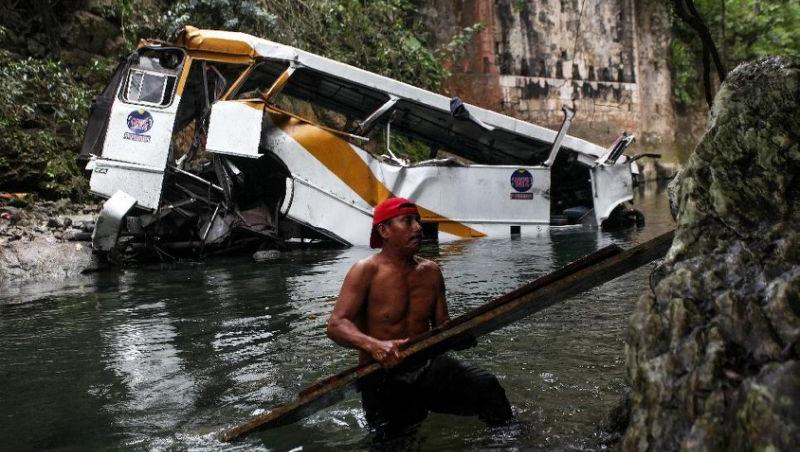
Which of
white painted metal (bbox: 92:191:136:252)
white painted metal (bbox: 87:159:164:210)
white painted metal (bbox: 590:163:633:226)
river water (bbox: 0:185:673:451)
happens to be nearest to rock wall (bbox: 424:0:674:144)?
white painted metal (bbox: 590:163:633:226)

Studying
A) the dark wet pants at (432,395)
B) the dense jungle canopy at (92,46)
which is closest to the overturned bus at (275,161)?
the dense jungle canopy at (92,46)

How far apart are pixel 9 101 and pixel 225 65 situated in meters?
3.94

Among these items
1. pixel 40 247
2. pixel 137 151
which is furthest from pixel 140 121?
pixel 40 247

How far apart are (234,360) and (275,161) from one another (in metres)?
5.77

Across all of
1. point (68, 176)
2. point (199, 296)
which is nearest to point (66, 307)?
point (199, 296)

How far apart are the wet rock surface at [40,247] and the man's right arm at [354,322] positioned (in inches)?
264

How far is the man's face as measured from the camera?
3.58m

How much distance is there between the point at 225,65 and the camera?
34.7 ft

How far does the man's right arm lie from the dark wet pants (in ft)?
0.56

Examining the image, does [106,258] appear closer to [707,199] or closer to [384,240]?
[384,240]

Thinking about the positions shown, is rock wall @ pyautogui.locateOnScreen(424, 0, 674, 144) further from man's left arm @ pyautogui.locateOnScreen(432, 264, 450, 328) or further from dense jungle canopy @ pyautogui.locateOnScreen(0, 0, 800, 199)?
man's left arm @ pyautogui.locateOnScreen(432, 264, 450, 328)

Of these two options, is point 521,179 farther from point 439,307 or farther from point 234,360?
point 439,307

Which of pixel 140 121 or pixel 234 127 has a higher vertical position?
pixel 140 121

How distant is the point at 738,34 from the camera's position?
32.0 meters
